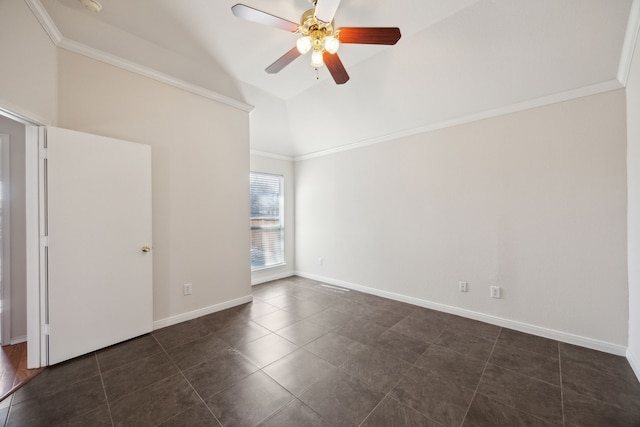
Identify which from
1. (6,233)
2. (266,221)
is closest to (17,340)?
(6,233)

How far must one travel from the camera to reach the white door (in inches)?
82.1

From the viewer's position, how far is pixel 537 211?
2.63 m

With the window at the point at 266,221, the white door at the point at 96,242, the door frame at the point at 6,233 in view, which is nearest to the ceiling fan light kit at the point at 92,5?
the white door at the point at 96,242

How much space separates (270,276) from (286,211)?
4.42ft

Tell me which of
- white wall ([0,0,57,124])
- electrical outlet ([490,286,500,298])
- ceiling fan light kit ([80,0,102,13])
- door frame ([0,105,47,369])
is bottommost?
electrical outlet ([490,286,500,298])

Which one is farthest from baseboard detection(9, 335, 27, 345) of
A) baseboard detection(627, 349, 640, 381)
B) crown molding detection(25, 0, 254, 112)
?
baseboard detection(627, 349, 640, 381)

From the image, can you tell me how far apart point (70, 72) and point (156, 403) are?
9.54 feet

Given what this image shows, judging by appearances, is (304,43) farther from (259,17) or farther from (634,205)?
(634,205)

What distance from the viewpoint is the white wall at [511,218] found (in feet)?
7.57

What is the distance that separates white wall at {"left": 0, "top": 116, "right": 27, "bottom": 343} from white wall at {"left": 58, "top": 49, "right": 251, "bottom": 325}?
694 millimetres

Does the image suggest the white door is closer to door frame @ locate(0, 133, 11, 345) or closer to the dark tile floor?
the dark tile floor

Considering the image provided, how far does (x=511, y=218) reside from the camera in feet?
9.11

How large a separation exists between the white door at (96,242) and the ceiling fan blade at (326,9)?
2.15m

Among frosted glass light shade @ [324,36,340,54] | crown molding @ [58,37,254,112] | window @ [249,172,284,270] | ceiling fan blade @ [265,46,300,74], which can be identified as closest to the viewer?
frosted glass light shade @ [324,36,340,54]
